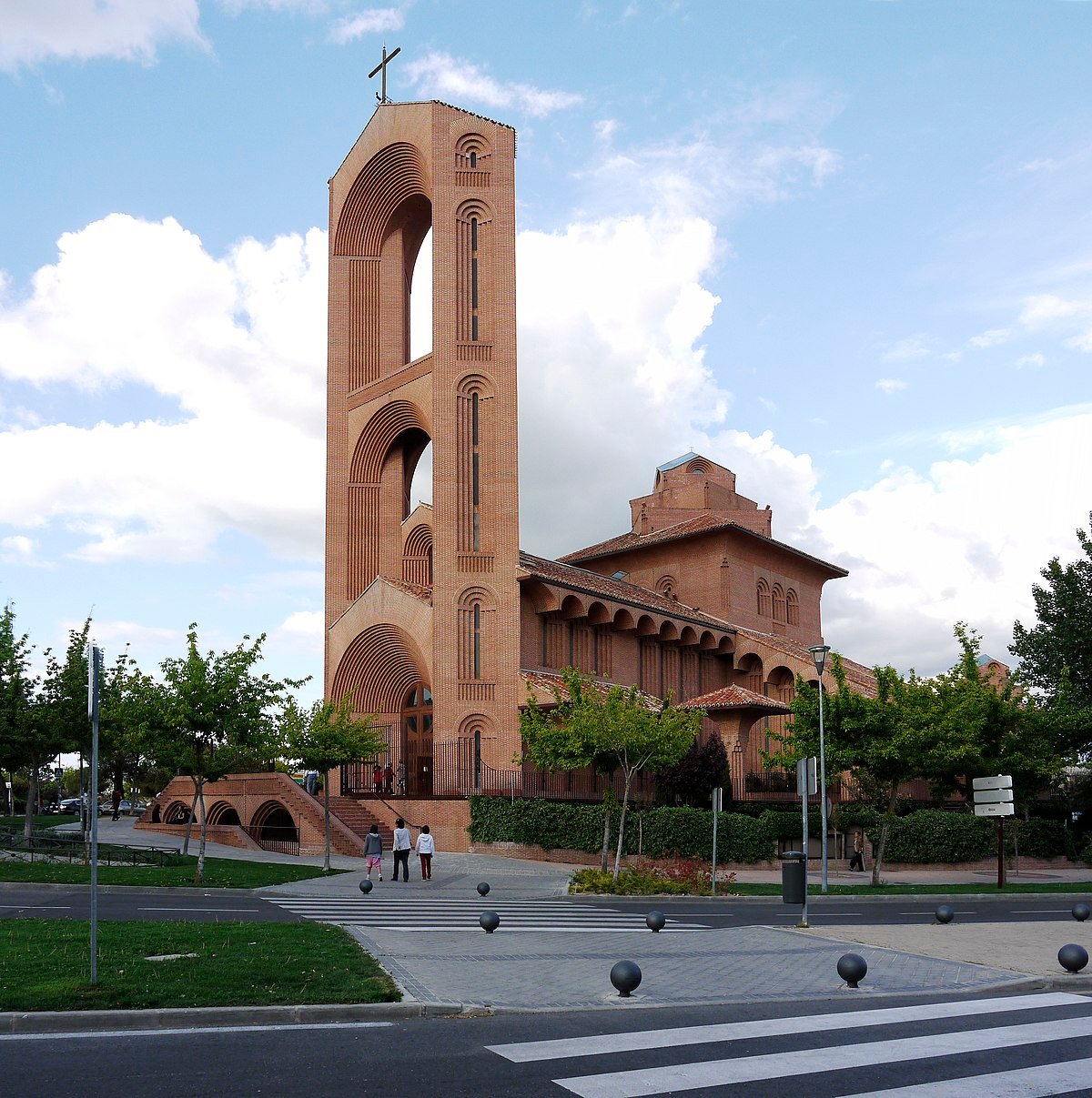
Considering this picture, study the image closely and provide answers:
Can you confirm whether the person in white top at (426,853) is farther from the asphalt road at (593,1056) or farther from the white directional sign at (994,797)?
the asphalt road at (593,1056)

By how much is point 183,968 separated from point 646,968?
4.92 metres

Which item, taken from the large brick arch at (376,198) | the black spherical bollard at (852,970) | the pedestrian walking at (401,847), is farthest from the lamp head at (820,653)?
the large brick arch at (376,198)

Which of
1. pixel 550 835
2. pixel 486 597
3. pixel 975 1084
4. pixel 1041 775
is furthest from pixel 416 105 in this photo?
pixel 975 1084

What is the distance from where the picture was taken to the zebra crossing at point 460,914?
17.0 meters

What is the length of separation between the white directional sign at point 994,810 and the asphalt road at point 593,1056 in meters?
18.3

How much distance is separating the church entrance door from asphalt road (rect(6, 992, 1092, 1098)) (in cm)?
3076

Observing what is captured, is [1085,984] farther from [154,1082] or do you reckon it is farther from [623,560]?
[623,560]

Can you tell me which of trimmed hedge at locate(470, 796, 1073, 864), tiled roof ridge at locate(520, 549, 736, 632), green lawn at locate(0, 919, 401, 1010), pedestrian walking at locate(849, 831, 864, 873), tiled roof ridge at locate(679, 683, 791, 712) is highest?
tiled roof ridge at locate(520, 549, 736, 632)

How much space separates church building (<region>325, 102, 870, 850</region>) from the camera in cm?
3659

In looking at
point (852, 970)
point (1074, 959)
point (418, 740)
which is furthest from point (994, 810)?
point (418, 740)

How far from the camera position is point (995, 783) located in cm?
2755

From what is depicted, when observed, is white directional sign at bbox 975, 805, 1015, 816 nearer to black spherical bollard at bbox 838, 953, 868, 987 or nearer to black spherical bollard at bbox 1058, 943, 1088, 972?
black spherical bollard at bbox 1058, 943, 1088, 972

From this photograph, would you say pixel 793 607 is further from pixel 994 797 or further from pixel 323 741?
pixel 323 741

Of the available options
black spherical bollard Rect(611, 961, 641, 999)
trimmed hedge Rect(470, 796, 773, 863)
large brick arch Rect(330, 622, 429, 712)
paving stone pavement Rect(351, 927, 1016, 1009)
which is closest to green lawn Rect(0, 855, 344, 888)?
trimmed hedge Rect(470, 796, 773, 863)
